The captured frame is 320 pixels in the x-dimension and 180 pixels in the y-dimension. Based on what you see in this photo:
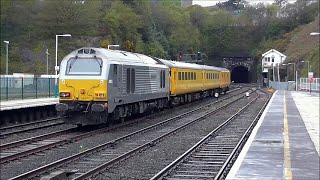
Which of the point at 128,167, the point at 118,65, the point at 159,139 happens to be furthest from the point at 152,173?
the point at 118,65

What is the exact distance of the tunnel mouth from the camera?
123 meters

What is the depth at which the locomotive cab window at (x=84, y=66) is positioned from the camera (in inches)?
830

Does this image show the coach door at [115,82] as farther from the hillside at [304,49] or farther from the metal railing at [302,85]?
the hillside at [304,49]

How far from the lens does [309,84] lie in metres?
69.9

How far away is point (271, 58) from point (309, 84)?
38.5 meters

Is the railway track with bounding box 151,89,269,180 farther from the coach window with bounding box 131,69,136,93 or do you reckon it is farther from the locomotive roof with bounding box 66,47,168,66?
the locomotive roof with bounding box 66,47,168,66

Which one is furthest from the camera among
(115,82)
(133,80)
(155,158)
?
(133,80)

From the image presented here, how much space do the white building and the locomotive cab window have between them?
8631 centimetres

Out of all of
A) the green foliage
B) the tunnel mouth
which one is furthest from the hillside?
the green foliage

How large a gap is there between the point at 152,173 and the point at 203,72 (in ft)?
112

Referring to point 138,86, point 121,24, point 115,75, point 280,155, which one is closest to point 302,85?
point 121,24

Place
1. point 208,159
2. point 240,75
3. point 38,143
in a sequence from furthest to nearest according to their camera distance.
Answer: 1. point 240,75
2. point 38,143
3. point 208,159

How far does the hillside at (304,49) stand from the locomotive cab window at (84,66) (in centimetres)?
6013

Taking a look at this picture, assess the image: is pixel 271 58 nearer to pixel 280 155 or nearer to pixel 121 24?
pixel 121 24
